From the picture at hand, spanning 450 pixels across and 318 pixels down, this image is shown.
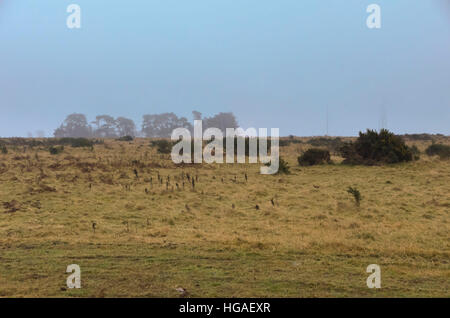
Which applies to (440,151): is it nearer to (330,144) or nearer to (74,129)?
(330,144)

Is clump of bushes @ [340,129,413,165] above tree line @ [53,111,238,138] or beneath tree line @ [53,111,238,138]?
beneath

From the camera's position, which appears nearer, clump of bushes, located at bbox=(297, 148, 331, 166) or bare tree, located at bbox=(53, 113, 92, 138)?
clump of bushes, located at bbox=(297, 148, 331, 166)

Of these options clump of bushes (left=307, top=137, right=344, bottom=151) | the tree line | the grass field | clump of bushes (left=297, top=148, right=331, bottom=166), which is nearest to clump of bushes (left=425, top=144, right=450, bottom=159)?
the grass field

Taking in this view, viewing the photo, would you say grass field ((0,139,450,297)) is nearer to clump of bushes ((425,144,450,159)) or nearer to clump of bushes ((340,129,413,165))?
clump of bushes ((340,129,413,165))

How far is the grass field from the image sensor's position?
5.50 meters

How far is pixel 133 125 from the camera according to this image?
406 feet

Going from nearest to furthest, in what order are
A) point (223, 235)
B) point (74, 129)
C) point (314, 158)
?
1. point (223, 235)
2. point (314, 158)
3. point (74, 129)

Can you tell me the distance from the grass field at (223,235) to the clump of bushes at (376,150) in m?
4.04

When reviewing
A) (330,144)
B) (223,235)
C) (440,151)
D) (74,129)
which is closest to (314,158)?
(440,151)

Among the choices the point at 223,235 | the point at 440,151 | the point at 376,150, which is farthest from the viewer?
the point at 440,151

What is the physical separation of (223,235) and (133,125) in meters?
121

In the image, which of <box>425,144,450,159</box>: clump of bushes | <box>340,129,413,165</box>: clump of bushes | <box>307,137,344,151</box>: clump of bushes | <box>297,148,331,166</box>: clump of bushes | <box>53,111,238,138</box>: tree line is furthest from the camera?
<box>53,111,238,138</box>: tree line

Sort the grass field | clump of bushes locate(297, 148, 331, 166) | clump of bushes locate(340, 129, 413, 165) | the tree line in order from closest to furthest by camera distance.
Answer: the grass field, clump of bushes locate(340, 129, 413, 165), clump of bushes locate(297, 148, 331, 166), the tree line

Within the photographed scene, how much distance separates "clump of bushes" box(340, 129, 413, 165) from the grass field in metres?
4.04
